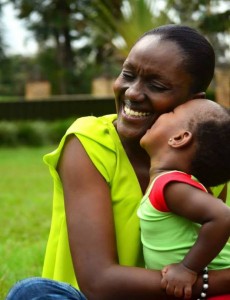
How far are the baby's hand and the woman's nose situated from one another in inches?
21.9

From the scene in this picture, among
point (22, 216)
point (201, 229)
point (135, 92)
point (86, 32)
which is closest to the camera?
point (201, 229)

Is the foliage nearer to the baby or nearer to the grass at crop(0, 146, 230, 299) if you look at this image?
the grass at crop(0, 146, 230, 299)


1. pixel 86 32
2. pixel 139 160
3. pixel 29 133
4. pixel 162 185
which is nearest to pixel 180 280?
pixel 162 185

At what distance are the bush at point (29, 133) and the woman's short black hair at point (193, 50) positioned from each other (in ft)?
47.5

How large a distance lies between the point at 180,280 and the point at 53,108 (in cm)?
1703

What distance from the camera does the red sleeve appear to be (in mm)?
2154

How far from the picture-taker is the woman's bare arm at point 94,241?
7.30 ft

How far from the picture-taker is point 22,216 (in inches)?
294

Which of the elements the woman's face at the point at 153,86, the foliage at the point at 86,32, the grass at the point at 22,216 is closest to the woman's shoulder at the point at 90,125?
the woman's face at the point at 153,86

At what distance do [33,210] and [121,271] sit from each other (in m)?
5.68

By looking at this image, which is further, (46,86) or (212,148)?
(46,86)

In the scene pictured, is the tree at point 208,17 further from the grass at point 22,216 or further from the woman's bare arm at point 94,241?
the woman's bare arm at point 94,241

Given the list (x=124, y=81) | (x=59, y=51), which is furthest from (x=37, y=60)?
(x=124, y=81)

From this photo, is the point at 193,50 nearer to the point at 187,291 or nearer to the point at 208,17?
the point at 187,291
